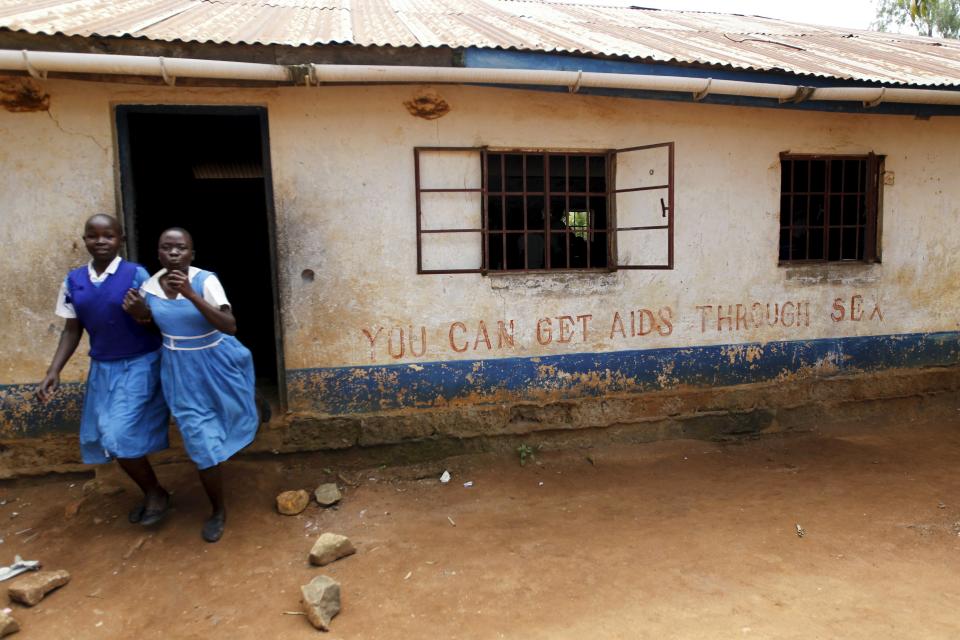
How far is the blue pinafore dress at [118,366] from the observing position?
10.5ft

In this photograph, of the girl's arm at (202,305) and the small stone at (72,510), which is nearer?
the girl's arm at (202,305)

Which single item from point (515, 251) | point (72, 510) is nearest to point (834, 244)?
point (515, 251)

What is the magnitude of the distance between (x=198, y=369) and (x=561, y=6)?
5.65 metres

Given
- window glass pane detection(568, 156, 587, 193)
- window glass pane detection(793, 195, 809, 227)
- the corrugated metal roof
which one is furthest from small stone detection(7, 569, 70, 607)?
window glass pane detection(793, 195, 809, 227)

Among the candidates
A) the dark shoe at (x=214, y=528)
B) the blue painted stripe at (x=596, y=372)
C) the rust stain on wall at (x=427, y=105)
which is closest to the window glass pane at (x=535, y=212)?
the rust stain on wall at (x=427, y=105)

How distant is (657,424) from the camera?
4.97 meters

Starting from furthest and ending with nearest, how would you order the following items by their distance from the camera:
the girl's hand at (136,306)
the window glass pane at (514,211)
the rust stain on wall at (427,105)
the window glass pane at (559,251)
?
1. the window glass pane at (559,251)
2. the window glass pane at (514,211)
3. the rust stain on wall at (427,105)
4. the girl's hand at (136,306)

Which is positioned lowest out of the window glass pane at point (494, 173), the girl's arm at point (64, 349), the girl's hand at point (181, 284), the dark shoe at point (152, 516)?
the dark shoe at point (152, 516)

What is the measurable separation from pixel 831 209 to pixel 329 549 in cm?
481

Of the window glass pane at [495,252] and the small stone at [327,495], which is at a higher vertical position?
the window glass pane at [495,252]

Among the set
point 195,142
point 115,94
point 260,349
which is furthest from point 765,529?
point 195,142

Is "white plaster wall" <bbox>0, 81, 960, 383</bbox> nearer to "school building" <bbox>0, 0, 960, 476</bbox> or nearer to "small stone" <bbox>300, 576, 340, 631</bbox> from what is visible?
"school building" <bbox>0, 0, 960, 476</bbox>

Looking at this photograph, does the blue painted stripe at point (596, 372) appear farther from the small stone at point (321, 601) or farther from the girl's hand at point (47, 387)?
the small stone at point (321, 601)

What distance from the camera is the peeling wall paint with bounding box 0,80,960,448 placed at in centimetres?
395
